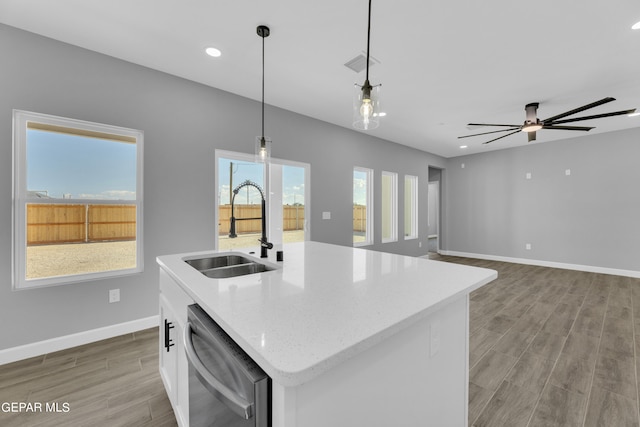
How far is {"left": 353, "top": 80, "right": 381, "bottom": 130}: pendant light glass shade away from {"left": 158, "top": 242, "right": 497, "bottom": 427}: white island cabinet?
94 cm

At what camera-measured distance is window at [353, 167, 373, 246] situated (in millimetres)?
5276

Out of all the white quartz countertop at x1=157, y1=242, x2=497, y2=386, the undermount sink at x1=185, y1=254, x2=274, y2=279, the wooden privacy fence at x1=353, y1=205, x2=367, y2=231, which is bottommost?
the undermount sink at x1=185, y1=254, x2=274, y2=279

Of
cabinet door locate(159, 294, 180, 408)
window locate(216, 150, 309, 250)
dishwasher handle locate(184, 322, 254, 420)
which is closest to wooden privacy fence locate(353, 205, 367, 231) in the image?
window locate(216, 150, 309, 250)

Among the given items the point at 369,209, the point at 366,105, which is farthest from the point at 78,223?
the point at 369,209

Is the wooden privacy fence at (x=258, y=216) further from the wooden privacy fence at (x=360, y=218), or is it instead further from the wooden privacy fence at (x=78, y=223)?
the wooden privacy fence at (x=360, y=218)

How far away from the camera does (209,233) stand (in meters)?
3.25

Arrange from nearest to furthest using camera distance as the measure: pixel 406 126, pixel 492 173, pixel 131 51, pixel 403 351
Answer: pixel 403 351
pixel 131 51
pixel 406 126
pixel 492 173

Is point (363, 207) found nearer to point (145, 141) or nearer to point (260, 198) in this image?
point (260, 198)

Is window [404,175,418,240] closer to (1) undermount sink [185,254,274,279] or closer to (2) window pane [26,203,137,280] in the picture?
(1) undermount sink [185,254,274,279]

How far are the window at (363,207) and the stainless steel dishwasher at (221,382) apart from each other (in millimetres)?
4352

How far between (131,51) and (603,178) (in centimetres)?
805

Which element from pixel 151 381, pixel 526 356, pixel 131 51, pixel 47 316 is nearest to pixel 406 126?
pixel 526 356

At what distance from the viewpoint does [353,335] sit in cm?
73

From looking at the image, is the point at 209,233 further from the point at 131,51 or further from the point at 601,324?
the point at 601,324
